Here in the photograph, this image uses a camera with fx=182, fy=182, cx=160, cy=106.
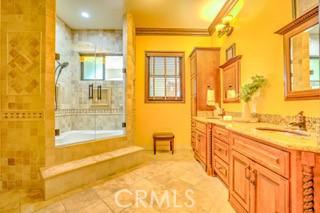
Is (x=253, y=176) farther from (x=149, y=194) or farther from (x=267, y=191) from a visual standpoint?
(x=149, y=194)

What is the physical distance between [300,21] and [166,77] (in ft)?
10.2

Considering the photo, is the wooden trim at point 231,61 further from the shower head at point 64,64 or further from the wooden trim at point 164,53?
the shower head at point 64,64

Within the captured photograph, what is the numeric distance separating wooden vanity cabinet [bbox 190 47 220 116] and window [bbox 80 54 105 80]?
2.23 m

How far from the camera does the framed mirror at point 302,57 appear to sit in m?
1.59

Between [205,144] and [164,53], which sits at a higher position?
[164,53]

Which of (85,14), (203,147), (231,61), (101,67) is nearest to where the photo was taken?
(203,147)

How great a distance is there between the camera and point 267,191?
131 cm

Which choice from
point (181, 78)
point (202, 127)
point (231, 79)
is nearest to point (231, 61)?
point (231, 79)

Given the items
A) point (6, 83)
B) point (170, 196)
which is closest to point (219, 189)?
point (170, 196)

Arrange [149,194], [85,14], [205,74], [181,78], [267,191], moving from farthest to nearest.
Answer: [181,78]
[205,74]
[85,14]
[149,194]
[267,191]

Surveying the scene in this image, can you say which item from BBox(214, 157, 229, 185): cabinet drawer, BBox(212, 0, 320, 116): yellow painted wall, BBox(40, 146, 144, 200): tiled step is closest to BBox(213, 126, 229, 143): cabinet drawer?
BBox(214, 157, 229, 185): cabinet drawer

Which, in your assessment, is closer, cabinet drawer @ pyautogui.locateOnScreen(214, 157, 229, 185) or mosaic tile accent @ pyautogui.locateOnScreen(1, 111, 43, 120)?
cabinet drawer @ pyautogui.locateOnScreen(214, 157, 229, 185)

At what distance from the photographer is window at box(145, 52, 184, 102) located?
15.0 feet

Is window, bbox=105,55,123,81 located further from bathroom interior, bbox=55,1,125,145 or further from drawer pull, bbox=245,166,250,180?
drawer pull, bbox=245,166,250,180
